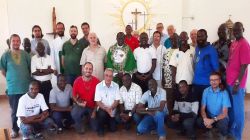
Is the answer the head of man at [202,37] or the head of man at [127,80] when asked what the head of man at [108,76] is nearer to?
the head of man at [127,80]

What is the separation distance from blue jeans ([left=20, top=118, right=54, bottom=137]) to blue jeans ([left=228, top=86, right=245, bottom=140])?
7.99 ft

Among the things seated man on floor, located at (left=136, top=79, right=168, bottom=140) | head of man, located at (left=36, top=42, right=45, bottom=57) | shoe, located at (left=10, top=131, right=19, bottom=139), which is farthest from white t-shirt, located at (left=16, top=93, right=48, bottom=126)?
seated man on floor, located at (left=136, top=79, right=168, bottom=140)

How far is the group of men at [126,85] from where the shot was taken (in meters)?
4.15

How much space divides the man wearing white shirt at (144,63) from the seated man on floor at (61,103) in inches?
41.9

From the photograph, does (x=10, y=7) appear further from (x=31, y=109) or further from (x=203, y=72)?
(x=203, y=72)

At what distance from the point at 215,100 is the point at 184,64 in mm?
652

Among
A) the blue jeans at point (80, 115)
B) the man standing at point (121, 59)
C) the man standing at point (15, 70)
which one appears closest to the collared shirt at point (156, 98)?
the man standing at point (121, 59)

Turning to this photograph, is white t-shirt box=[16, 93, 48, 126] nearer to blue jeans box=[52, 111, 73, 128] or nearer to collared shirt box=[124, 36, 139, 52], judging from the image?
blue jeans box=[52, 111, 73, 128]

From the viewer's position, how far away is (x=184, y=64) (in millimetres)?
4395

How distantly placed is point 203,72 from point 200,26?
2.89 m

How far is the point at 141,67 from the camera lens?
4746 mm

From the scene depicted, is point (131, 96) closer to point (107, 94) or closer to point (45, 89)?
point (107, 94)

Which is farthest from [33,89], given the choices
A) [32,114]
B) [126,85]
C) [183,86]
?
[183,86]

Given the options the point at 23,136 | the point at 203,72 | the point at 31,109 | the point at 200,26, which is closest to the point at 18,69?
the point at 31,109
